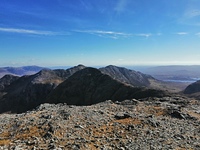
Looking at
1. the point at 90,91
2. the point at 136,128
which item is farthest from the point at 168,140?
the point at 90,91

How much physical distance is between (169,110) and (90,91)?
81.0 meters

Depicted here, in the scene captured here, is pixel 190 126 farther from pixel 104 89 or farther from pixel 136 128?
pixel 104 89

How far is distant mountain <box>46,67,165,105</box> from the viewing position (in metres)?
87.5

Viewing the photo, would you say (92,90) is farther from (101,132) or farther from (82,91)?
(101,132)

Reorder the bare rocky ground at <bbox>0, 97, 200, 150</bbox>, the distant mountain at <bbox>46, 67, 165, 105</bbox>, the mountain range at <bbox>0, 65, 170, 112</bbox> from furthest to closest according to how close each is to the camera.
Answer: the mountain range at <bbox>0, 65, 170, 112</bbox>, the distant mountain at <bbox>46, 67, 165, 105</bbox>, the bare rocky ground at <bbox>0, 97, 200, 150</bbox>

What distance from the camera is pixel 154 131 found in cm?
2198

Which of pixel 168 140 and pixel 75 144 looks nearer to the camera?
pixel 75 144

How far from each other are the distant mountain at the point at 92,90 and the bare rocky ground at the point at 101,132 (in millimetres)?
53590

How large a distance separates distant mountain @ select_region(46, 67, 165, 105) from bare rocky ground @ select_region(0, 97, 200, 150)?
5359 centimetres

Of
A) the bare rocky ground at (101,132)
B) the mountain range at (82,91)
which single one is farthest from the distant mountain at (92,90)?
the bare rocky ground at (101,132)

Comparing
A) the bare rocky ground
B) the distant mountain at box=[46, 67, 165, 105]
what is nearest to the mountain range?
the distant mountain at box=[46, 67, 165, 105]

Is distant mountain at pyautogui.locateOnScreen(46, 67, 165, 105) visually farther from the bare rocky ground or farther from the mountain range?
the bare rocky ground

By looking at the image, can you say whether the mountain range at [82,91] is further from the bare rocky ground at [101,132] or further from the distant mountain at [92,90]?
the bare rocky ground at [101,132]

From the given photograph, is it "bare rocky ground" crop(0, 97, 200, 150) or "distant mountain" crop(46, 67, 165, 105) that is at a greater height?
"bare rocky ground" crop(0, 97, 200, 150)
